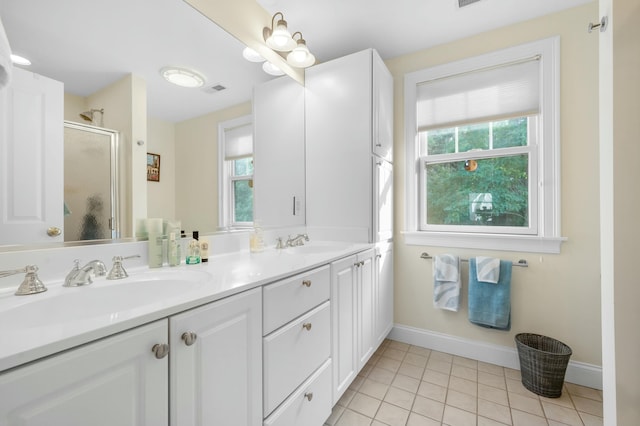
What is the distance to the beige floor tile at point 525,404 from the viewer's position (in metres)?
1.48

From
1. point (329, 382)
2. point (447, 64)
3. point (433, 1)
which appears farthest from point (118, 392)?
point (447, 64)

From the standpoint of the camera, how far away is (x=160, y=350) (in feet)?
2.08

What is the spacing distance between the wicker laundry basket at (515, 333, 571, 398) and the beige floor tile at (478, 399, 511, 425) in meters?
0.29

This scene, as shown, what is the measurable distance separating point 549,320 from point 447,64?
1.98 metres

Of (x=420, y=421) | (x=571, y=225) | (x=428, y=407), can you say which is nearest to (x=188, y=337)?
(x=420, y=421)

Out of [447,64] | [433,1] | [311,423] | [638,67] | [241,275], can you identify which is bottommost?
[311,423]

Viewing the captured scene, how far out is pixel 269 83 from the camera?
6.05 ft

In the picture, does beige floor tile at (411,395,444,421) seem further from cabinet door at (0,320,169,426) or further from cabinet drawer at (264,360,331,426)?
cabinet door at (0,320,169,426)

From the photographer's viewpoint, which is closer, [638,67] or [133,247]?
[638,67]

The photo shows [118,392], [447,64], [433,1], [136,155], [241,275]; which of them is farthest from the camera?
[447,64]

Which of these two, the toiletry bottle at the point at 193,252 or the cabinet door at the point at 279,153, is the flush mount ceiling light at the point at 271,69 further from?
the toiletry bottle at the point at 193,252

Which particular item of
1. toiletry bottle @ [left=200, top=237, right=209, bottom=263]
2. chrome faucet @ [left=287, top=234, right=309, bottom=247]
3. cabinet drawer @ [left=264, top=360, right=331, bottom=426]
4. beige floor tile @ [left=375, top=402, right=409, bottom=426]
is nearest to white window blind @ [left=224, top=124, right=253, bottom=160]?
toiletry bottle @ [left=200, top=237, right=209, bottom=263]

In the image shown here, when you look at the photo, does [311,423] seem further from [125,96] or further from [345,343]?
[125,96]

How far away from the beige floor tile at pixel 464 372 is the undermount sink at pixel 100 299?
1.81m
